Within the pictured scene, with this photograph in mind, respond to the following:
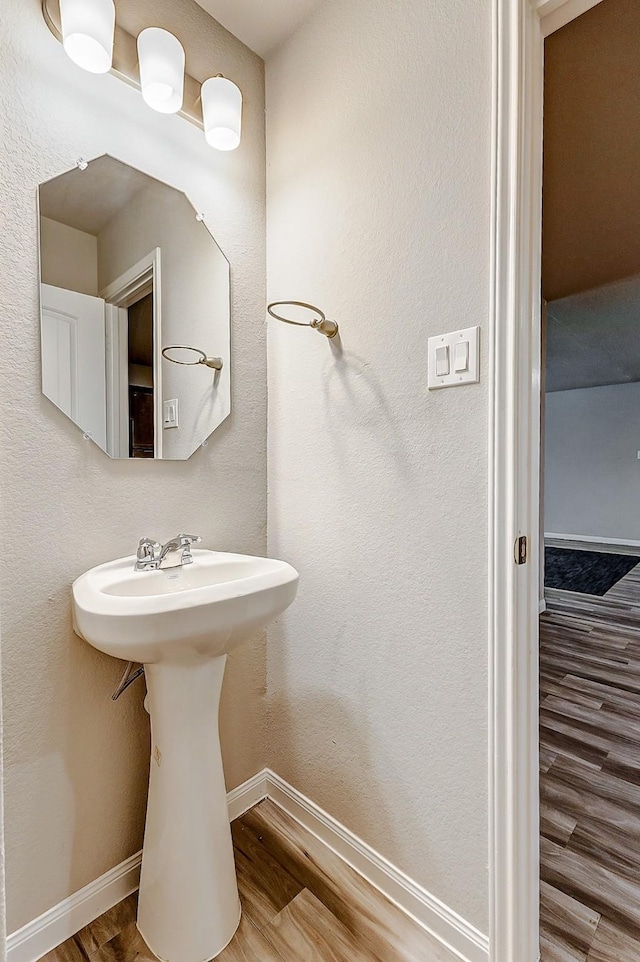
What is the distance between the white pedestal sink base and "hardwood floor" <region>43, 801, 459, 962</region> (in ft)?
0.14

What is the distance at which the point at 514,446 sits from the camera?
2.90 feet

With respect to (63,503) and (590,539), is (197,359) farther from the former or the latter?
(590,539)

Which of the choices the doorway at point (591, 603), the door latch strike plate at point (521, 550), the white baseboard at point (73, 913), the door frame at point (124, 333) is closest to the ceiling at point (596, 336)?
the doorway at point (591, 603)

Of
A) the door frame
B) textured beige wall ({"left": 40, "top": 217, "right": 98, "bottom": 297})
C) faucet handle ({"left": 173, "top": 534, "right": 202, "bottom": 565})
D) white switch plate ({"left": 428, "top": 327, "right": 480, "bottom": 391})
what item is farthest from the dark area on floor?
textured beige wall ({"left": 40, "top": 217, "right": 98, "bottom": 297})

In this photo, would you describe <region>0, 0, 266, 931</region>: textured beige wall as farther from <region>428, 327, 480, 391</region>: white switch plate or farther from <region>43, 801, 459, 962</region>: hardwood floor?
<region>428, 327, 480, 391</region>: white switch plate

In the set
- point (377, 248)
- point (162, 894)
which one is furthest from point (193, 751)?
point (377, 248)

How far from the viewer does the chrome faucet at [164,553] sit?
111 cm

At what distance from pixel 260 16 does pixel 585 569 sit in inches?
203

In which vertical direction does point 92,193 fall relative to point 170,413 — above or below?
above

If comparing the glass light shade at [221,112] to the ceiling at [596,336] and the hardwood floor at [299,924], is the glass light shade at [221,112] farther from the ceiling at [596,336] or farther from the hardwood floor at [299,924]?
the ceiling at [596,336]

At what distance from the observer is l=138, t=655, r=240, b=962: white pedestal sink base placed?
3.26 ft

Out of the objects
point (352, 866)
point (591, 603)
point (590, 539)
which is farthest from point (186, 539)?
point (590, 539)

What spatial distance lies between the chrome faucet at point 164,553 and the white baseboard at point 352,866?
0.76 meters

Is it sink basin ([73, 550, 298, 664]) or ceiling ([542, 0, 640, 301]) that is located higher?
ceiling ([542, 0, 640, 301])
